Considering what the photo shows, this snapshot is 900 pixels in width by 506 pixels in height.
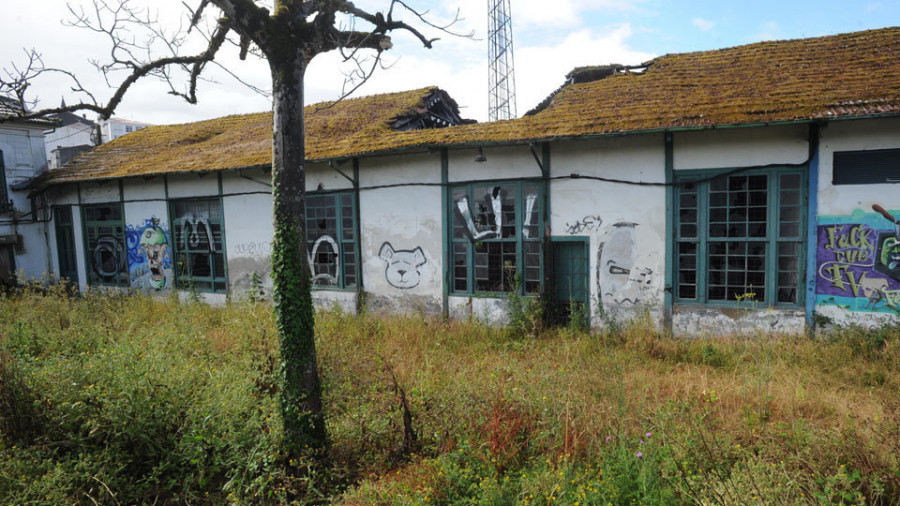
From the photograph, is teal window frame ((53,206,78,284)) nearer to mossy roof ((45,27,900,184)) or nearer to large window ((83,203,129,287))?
large window ((83,203,129,287))

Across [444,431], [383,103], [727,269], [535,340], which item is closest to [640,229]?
[727,269]

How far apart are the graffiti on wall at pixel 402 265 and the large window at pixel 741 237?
4737 mm

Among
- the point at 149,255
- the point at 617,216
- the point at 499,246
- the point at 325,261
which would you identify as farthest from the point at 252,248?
the point at 617,216

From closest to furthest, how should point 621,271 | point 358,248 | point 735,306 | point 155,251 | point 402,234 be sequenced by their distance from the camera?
point 735,306, point 621,271, point 402,234, point 358,248, point 155,251

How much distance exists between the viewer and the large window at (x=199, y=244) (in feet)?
40.0

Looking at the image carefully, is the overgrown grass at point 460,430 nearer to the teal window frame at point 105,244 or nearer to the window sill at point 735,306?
the window sill at point 735,306

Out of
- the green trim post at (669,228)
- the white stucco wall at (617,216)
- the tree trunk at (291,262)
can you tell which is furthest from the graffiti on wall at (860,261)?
the tree trunk at (291,262)

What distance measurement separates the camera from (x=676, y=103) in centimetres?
829

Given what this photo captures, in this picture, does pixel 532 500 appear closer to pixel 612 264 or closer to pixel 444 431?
pixel 444 431

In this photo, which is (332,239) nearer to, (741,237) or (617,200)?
(617,200)

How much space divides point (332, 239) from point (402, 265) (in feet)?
6.11

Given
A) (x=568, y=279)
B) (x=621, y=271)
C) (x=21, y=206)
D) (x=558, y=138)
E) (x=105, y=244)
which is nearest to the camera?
(x=558, y=138)

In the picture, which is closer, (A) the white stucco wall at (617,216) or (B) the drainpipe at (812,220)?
(B) the drainpipe at (812,220)

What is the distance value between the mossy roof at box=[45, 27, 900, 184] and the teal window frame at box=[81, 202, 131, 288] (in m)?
1.09
